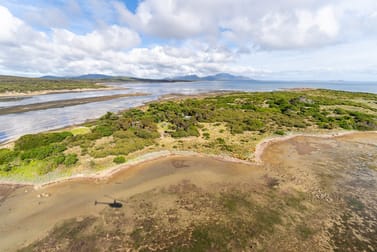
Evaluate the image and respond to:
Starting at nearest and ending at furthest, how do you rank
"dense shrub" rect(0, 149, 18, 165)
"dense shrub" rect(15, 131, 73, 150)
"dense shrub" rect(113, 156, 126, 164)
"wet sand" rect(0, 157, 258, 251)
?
1. "wet sand" rect(0, 157, 258, 251)
2. "dense shrub" rect(0, 149, 18, 165)
3. "dense shrub" rect(113, 156, 126, 164)
4. "dense shrub" rect(15, 131, 73, 150)

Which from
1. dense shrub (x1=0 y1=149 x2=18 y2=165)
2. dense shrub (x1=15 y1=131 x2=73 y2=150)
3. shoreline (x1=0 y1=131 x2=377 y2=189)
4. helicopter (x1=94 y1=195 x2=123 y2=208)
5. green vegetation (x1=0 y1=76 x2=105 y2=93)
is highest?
green vegetation (x1=0 y1=76 x2=105 y2=93)

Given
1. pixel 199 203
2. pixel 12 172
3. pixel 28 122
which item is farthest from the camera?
pixel 28 122

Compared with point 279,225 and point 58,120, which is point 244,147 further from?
point 58,120

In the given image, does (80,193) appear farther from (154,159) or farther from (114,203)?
(154,159)

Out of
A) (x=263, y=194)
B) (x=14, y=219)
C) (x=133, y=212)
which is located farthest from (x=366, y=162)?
(x=14, y=219)

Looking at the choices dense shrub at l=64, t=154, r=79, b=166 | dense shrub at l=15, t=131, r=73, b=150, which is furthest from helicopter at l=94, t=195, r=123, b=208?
dense shrub at l=15, t=131, r=73, b=150

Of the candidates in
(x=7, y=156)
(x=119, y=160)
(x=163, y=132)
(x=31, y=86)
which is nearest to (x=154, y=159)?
(x=119, y=160)

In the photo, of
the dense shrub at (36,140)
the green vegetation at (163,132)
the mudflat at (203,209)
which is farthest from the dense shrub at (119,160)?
the dense shrub at (36,140)

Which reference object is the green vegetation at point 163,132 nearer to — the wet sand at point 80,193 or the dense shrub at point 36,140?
the dense shrub at point 36,140

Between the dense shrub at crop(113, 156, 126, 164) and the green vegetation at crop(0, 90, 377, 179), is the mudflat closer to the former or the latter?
the dense shrub at crop(113, 156, 126, 164)
